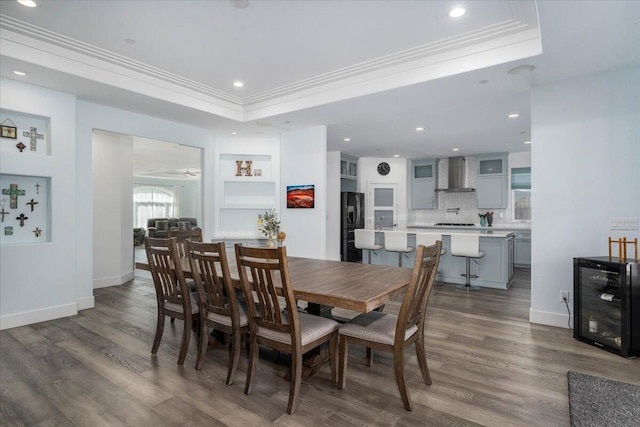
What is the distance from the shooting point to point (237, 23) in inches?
115

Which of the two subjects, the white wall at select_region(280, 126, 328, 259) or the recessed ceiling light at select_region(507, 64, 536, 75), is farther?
the white wall at select_region(280, 126, 328, 259)

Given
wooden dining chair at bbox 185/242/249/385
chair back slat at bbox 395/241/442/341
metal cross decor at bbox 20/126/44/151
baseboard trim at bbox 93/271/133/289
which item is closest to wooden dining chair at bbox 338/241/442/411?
chair back slat at bbox 395/241/442/341

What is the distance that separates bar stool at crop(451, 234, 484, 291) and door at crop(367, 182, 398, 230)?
11.5 feet

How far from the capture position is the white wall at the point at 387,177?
888 cm

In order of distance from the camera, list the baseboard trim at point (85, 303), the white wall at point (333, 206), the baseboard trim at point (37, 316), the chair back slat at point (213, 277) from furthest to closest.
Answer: the white wall at point (333, 206) < the baseboard trim at point (85, 303) < the baseboard trim at point (37, 316) < the chair back slat at point (213, 277)

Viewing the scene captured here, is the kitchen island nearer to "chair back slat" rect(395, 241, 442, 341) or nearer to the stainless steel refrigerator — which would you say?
the stainless steel refrigerator

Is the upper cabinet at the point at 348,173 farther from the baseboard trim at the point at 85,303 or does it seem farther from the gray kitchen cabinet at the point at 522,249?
the baseboard trim at the point at 85,303

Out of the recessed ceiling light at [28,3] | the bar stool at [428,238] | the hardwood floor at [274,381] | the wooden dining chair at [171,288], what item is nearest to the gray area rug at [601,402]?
the hardwood floor at [274,381]

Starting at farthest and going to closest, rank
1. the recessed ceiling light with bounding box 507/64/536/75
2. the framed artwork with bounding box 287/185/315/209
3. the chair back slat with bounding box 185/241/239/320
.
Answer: the framed artwork with bounding box 287/185/315/209, the recessed ceiling light with bounding box 507/64/536/75, the chair back slat with bounding box 185/241/239/320

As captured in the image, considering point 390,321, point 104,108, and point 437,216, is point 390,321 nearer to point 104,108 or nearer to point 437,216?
point 104,108

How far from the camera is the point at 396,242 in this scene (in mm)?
5766

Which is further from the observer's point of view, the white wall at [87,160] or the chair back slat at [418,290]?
the white wall at [87,160]

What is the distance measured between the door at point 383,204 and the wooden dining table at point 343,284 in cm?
577

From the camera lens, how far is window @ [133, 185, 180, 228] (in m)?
13.4
